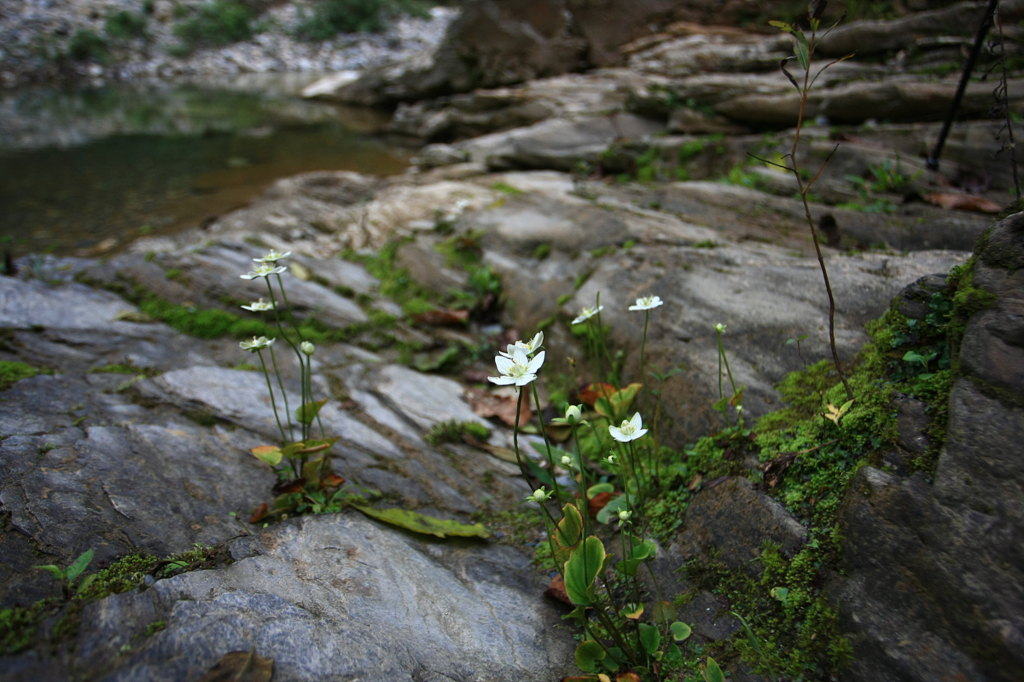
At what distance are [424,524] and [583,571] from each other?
34.9 inches

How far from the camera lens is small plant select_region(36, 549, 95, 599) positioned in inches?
62.9

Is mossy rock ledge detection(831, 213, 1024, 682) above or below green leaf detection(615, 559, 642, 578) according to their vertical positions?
above

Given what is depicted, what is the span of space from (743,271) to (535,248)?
5.95 feet

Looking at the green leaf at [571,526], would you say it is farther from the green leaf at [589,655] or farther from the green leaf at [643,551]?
the green leaf at [589,655]

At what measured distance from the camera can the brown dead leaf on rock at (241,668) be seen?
1.48m

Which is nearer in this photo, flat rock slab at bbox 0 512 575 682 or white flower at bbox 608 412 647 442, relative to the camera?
flat rock slab at bbox 0 512 575 682

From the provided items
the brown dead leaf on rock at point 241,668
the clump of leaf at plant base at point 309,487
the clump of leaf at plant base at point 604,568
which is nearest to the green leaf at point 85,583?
the brown dead leaf on rock at point 241,668

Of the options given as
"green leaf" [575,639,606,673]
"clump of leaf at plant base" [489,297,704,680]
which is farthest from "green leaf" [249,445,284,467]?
"green leaf" [575,639,606,673]

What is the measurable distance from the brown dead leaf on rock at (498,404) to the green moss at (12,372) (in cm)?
242

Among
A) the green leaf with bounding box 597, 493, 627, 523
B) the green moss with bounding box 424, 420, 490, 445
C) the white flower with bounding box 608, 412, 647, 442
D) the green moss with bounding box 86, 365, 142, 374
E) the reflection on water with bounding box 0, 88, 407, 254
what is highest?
the white flower with bounding box 608, 412, 647, 442

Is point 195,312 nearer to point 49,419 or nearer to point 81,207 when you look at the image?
point 49,419

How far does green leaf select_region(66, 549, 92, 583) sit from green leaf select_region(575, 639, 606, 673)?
5.13 ft

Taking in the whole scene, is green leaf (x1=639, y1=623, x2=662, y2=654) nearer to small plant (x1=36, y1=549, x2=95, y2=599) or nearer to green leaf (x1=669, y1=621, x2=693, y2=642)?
green leaf (x1=669, y1=621, x2=693, y2=642)

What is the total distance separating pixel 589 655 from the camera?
1.88m
